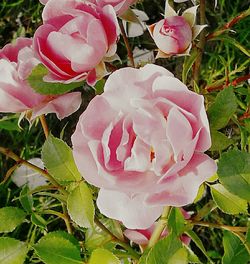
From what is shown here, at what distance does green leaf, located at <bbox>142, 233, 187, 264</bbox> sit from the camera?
2.07 feet

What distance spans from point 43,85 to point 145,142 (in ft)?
0.48

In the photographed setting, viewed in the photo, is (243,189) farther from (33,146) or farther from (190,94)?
(33,146)

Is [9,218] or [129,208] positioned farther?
[9,218]

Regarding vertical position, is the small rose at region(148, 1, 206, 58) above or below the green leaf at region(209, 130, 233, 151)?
above

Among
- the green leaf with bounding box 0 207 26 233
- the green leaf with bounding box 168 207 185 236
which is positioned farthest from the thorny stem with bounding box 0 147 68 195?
the green leaf with bounding box 168 207 185 236

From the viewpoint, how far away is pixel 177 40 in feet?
2.42

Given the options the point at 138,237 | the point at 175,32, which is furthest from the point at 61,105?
the point at 138,237

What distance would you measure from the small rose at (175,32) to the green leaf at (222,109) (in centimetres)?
10

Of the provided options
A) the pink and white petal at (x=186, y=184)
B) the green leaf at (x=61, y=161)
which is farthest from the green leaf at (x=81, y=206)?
the pink and white petal at (x=186, y=184)

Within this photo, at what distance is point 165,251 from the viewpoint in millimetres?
634

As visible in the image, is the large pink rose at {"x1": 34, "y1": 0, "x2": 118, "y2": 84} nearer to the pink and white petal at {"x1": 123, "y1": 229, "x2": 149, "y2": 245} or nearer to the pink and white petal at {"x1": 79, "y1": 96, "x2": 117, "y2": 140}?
the pink and white petal at {"x1": 79, "y1": 96, "x2": 117, "y2": 140}

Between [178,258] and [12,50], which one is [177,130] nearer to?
[178,258]

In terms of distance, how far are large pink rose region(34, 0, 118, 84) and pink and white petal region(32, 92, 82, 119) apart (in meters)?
0.04

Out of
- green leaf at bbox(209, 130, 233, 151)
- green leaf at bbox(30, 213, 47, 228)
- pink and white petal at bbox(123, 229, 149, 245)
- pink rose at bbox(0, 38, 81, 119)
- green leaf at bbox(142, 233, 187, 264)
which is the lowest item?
pink and white petal at bbox(123, 229, 149, 245)
